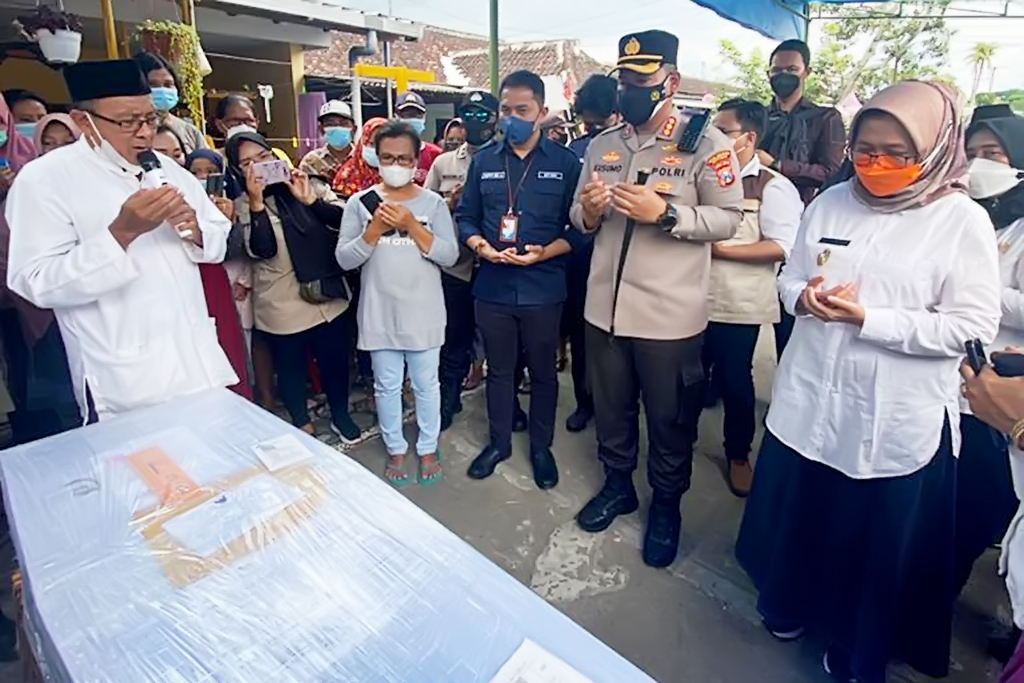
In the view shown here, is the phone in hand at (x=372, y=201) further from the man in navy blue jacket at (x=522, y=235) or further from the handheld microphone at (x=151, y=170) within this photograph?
the handheld microphone at (x=151, y=170)

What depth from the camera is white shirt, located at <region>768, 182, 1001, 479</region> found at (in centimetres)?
156

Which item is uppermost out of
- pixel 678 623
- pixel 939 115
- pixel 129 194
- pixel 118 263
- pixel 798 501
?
pixel 939 115

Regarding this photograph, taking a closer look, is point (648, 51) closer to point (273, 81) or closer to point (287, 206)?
point (287, 206)

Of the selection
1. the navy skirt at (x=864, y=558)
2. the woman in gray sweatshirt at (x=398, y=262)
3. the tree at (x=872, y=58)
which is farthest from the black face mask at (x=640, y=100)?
the tree at (x=872, y=58)

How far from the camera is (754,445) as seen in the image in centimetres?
341

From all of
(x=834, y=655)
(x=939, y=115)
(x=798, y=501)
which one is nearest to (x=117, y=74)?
(x=939, y=115)

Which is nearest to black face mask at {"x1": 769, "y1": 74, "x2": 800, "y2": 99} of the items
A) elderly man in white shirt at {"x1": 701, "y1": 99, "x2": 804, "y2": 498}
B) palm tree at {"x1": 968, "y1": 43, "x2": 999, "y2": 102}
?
elderly man in white shirt at {"x1": 701, "y1": 99, "x2": 804, "y2": 498}

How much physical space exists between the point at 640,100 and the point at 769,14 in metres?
3.19

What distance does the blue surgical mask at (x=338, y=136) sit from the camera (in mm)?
3807

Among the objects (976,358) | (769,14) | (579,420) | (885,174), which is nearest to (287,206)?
(579,420)

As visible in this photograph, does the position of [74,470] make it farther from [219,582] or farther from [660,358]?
[660,358]

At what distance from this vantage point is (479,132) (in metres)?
3.65

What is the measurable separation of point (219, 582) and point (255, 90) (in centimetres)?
955

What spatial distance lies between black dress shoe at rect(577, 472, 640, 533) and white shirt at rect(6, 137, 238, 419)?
1520 millimetres
